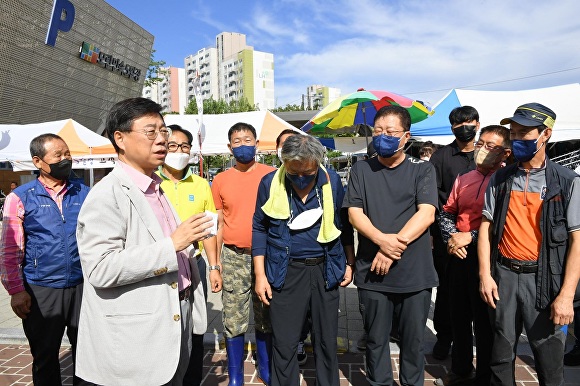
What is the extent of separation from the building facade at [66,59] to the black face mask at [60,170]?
17605 millimetres

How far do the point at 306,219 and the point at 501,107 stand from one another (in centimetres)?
930

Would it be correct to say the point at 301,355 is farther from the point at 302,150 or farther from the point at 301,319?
the point at 302,150

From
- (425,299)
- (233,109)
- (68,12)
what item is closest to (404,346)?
(425,299)

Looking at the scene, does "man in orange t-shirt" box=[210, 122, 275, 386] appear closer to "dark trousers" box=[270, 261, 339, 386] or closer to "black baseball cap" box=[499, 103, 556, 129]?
"dark trousers" box=[270, 261, 339, 386]

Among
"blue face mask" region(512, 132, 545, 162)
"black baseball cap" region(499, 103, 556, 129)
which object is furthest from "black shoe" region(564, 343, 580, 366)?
"black baseball cap" region(499, 103, 556, 129)

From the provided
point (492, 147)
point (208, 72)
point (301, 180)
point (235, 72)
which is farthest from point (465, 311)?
point (208, 72)

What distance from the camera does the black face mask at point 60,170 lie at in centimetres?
290

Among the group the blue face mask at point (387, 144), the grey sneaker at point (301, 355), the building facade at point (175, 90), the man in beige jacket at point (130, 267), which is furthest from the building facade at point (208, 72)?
the man in beige jacket at point (130, 267)

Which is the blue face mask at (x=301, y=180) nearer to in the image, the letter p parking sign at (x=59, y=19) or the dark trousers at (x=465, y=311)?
the dark trousers at (x=465, y=311)

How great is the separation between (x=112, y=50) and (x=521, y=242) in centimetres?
2629

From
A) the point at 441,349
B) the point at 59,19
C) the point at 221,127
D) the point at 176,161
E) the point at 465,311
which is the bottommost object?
the point at 441,349

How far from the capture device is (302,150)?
8.58 feet

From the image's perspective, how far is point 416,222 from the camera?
8.57 ft

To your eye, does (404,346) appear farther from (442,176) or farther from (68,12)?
(68,12)
